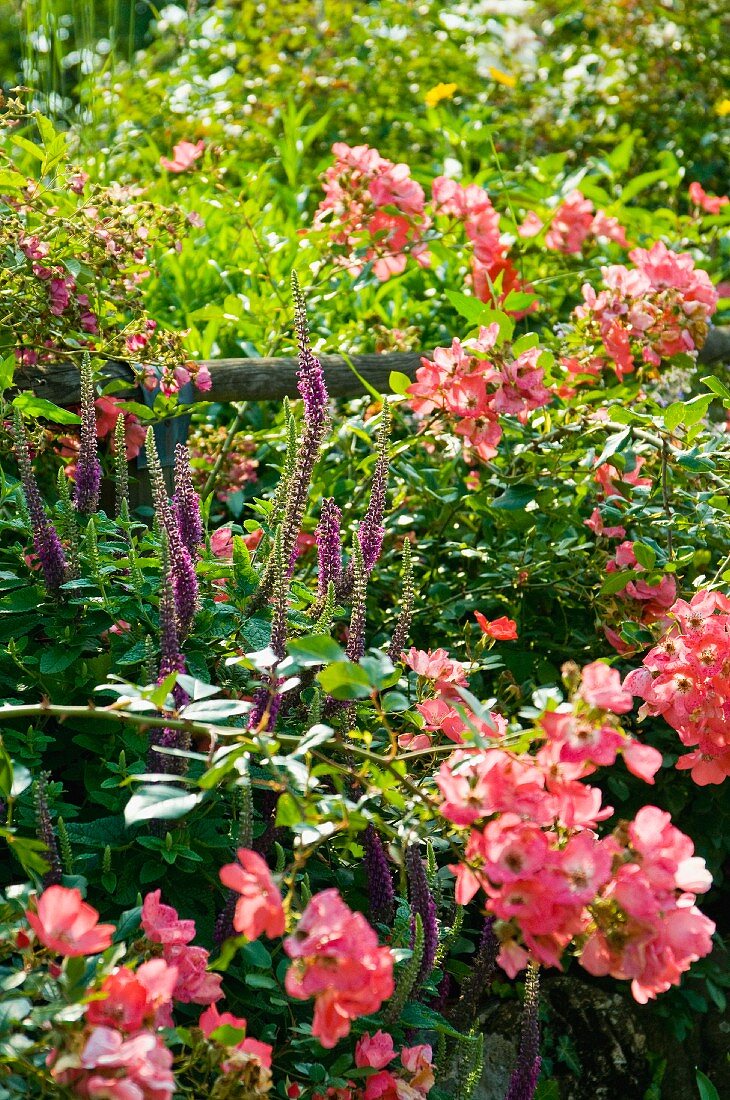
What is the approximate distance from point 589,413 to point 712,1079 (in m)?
1.31

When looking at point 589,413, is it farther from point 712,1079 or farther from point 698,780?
point 712,1079

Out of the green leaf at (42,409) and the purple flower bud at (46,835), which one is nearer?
the purple flower bud at (46,835)

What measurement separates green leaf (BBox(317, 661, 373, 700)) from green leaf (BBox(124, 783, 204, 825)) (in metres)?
0.16

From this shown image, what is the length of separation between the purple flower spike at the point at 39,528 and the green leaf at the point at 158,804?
0.48 m

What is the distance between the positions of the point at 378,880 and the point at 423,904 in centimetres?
12

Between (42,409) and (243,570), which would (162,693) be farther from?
(42,409)

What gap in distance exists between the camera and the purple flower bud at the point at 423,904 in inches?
54.4

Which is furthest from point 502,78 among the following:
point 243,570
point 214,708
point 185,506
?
point 214,708

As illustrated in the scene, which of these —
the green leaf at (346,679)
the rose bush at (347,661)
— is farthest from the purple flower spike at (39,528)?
the green leaf at (346,679)

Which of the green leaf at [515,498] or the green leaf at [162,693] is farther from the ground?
the green leaf at [162,693]

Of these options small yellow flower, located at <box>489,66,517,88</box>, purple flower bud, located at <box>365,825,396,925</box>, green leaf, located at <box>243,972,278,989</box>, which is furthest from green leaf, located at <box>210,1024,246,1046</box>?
small yellow flower, located at <box>489,66,517,88</box>

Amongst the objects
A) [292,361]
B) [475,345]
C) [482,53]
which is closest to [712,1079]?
[475,345]

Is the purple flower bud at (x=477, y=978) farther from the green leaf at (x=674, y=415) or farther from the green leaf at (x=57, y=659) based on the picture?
the green leaf at (x=674, y=415)

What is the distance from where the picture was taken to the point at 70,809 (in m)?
1.45
